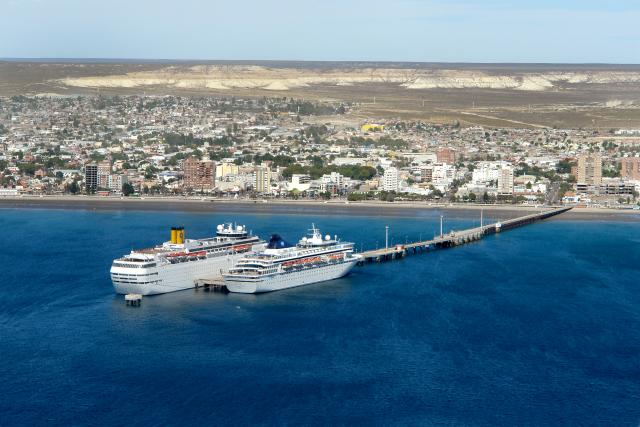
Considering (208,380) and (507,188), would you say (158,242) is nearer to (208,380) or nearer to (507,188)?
(208,380)

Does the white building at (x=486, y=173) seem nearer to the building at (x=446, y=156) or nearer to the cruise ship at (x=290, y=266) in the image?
the building at (x=446, y=156)

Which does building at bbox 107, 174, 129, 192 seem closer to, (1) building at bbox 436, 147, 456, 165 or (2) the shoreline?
(2) the shoreline

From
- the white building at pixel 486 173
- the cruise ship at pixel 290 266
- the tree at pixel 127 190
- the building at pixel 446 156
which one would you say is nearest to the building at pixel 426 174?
the white building at pixel 486 173

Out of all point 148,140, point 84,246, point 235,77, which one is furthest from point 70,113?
point 84,246

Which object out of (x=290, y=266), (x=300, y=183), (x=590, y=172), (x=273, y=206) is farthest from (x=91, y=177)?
(x=290, y=266)

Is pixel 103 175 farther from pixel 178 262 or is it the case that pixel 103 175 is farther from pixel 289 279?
pixel 289 279

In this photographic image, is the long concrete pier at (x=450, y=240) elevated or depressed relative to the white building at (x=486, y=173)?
depressed
